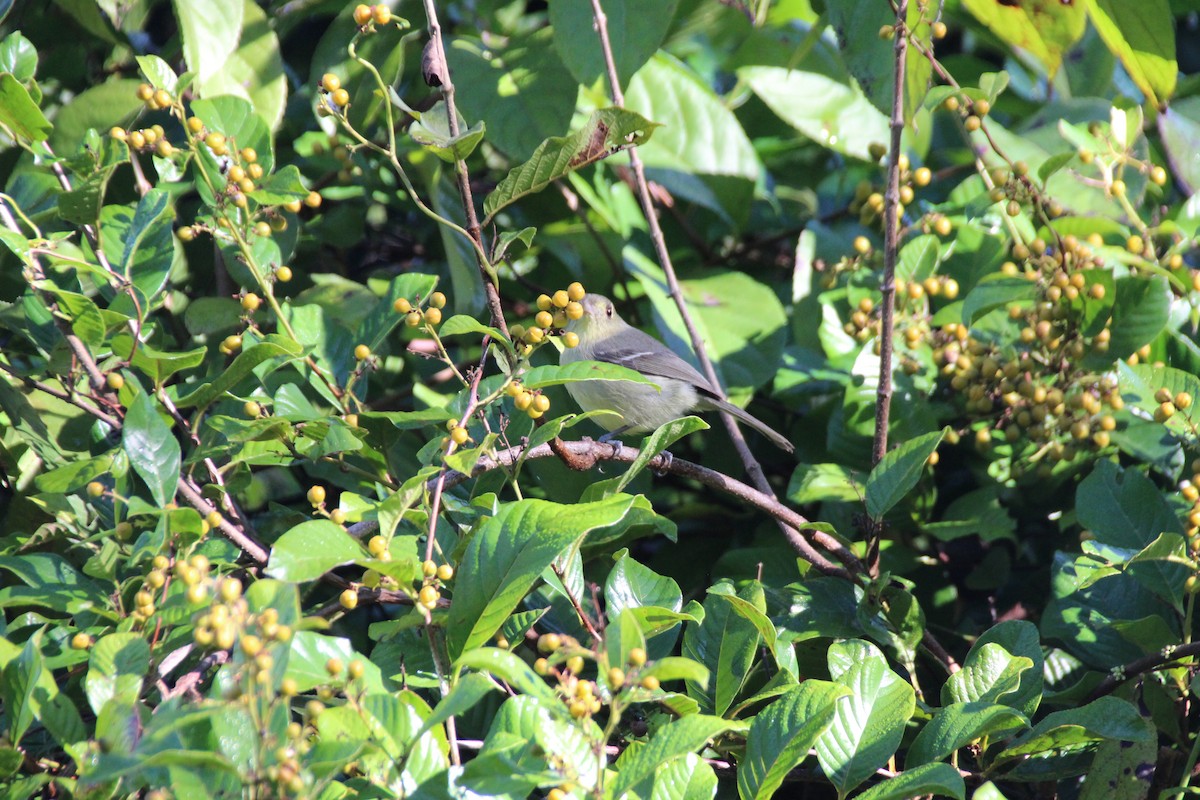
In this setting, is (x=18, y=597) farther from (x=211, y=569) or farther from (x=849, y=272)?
(x=849, y=272)

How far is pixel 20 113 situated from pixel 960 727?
7.46ft

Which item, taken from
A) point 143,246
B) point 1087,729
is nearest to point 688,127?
point 143,246

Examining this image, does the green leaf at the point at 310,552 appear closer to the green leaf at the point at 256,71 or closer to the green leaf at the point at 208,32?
the green leaf at the point at 208,32

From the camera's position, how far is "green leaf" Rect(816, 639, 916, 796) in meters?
1.83

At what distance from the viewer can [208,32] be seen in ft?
8.97

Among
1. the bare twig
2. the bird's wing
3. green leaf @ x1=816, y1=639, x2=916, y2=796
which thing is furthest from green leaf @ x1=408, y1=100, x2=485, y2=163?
the bird's wing

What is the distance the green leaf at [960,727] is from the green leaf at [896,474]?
0.44 meters

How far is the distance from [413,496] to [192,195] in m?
2.35

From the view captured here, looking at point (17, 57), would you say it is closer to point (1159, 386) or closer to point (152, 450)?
point (152, 450)

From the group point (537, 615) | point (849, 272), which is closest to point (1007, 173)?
point (849, 272)

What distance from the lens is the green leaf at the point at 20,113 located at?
2.22 metres

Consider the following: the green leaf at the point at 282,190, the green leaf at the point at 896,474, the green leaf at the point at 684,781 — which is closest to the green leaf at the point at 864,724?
the green leaf at the point at 684,781

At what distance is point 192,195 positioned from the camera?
Answer: 3.65 m

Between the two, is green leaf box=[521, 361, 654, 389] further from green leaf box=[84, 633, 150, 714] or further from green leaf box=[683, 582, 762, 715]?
green leaf box=[84, 633, 150, 714]
